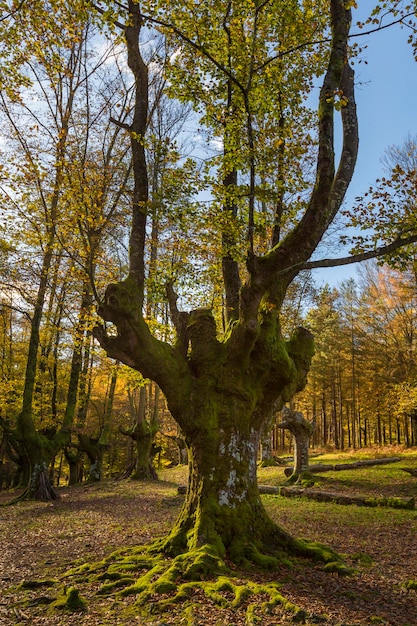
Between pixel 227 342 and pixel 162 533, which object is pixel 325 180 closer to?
pixel 227 342

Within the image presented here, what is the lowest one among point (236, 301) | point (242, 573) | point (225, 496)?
point (242, 573)

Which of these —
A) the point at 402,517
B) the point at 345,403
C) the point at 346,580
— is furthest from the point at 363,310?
the point at 346,580

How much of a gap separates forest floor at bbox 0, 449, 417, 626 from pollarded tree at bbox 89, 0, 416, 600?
62 centimetres

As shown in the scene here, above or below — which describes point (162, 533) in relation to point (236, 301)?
below

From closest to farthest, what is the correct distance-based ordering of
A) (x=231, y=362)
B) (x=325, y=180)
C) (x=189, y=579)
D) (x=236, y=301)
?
(x=189, y=579)
(x=325, y=180)
(x=231, y=362)
(x=236, y=301)

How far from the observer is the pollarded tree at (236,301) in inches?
235

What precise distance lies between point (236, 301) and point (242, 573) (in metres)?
4.53

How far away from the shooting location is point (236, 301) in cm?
832

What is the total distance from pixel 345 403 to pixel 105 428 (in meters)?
24.8

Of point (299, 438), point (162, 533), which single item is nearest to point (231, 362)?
point (162, 533)

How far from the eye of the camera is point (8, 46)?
730cm

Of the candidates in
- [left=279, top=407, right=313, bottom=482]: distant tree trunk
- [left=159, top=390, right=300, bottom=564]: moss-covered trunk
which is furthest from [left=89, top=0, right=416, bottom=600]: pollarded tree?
[left=279, top=407, right=313, bottom=482]: distant tree trunk

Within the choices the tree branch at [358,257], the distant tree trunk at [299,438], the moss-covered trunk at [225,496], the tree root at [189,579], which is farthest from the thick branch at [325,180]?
the distant tree trunk at [299,438]

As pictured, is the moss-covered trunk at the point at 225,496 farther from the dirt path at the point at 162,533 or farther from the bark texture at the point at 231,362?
the dirt path at the point at 162,533
